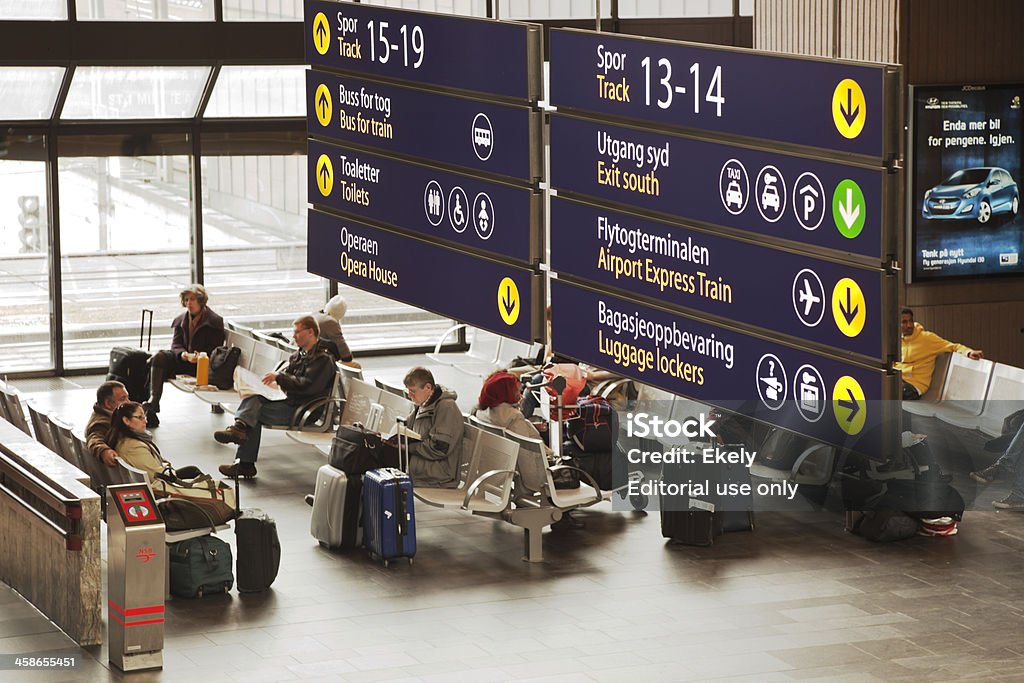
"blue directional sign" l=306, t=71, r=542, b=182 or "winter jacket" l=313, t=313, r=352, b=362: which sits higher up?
"blue directional sign" l=306, t=71, r=542, b=182

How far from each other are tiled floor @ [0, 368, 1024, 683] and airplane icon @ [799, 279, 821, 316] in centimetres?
457

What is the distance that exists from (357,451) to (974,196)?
7.44m

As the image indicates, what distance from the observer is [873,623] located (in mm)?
10312

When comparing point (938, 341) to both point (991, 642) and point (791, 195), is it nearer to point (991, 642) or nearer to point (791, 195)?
point (991, 642)

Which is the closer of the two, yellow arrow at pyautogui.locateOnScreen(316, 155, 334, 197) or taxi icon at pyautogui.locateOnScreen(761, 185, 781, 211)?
taxi icon at pyautogui.locateOnScreen(761, 185, 781, 211)

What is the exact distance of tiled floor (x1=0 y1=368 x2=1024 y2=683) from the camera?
9461mm

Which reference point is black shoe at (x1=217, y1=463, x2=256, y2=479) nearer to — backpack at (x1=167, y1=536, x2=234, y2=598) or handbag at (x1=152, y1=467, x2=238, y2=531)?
handbag at (x1=152, y1=467, x2=238, y2=531)

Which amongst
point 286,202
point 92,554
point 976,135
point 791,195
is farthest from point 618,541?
point 286,202

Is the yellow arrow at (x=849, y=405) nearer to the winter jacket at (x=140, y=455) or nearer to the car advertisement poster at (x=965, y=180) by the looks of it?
the winter jacket at (x=140, y=455)

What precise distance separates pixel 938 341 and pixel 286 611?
7056 millimetres

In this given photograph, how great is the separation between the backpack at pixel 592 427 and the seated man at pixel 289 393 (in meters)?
2.68

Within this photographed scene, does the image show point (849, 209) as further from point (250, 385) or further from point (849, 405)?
point (250, 385)

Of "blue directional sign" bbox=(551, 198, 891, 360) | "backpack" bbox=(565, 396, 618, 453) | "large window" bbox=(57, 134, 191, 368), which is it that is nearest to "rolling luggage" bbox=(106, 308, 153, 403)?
"large window" bbox=(57, 134, 191, 368)

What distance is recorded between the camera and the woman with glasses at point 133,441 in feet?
36.7
